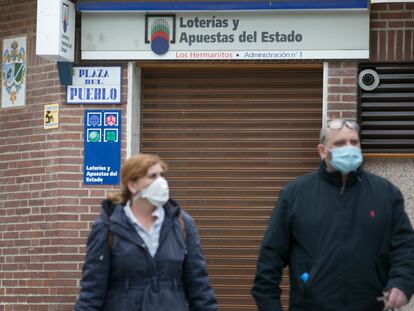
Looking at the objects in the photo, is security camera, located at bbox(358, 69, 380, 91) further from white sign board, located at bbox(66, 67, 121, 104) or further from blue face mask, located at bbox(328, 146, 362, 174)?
blue face mask, located at bbox(328, 146, 362, 174)

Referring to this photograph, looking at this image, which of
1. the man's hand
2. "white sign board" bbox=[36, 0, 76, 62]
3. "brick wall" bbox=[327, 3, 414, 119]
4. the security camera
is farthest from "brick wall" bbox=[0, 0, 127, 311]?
the man's hand

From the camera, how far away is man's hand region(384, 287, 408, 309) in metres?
5.63

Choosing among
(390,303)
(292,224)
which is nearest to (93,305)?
(292,224)

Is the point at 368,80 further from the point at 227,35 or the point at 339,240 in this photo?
the point at 339,240

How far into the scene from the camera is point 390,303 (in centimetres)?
564

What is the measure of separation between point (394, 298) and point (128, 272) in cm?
150

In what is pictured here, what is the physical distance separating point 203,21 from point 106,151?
5.08 feet

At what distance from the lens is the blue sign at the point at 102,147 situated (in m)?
9.56

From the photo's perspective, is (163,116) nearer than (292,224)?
No

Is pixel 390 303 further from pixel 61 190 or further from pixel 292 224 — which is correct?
pixel 61 190

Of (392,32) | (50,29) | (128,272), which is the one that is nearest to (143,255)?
(128,272)

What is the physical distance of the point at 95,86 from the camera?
9.64 m

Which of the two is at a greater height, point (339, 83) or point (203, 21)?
point (203, 21)

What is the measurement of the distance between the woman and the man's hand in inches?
39.7
